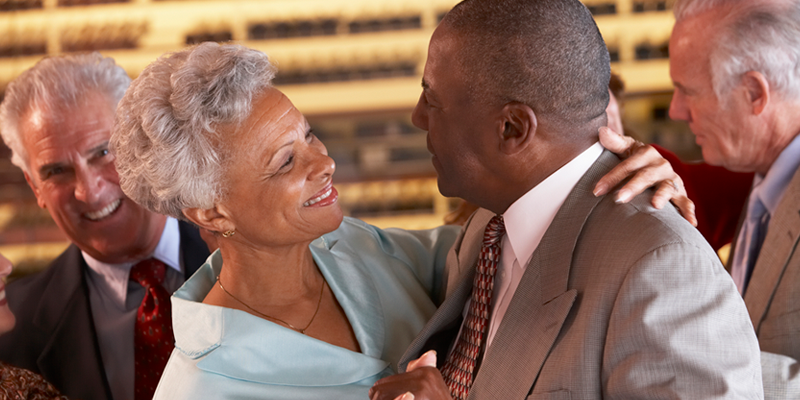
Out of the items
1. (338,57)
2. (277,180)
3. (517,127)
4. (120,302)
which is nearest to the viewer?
(517,127)

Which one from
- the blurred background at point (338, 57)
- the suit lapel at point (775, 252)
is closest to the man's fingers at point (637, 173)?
the suit lapel at point (775, 252)

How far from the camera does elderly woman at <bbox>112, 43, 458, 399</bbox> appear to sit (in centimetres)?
149

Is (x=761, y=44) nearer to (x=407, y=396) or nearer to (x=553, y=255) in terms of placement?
(x=553, y=255)

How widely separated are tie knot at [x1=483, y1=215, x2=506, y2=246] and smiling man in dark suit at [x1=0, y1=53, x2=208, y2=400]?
1.03 metres

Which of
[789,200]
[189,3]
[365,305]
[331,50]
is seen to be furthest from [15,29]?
[789,200]

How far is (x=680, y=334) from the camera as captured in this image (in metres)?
1.14

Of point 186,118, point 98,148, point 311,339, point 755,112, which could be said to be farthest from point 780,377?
point 98,148

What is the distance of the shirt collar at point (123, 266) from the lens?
7.28ft

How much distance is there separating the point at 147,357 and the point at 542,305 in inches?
50.7

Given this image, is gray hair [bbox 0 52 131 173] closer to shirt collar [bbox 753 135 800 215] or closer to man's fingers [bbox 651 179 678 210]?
man's fingers [bbox 651 179 678 210]

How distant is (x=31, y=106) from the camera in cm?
216

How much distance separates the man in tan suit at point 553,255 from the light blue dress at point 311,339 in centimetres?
14

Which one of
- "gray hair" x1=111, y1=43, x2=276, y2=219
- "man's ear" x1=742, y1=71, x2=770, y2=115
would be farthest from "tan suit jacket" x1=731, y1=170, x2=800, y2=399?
"gray hair" x1=111, y1=43, x2=276, y2=219

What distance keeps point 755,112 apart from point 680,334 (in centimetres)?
130
